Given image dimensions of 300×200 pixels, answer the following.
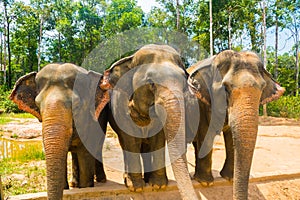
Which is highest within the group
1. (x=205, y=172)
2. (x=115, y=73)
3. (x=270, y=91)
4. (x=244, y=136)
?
(x=115, y=73)

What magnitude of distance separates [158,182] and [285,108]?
13695 mm

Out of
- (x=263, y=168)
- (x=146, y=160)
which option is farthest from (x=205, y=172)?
(x=263, y=168)

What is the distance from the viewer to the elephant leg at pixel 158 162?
12.5ft

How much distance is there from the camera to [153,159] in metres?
3.92

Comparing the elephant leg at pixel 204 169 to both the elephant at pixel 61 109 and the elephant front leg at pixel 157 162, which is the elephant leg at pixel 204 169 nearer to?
the elephant front leg at pixel 157 162

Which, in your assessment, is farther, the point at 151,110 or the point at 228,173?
the point at 228,173

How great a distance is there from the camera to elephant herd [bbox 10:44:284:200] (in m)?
2.82

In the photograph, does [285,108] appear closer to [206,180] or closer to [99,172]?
[206,180]

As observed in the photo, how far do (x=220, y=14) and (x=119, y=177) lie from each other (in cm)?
1853

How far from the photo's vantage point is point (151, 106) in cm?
328

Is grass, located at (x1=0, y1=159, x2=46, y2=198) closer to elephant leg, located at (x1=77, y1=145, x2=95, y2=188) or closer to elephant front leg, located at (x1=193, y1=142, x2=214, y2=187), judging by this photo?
elephant leg, located at (x1=77, y1=145, x2=95, y2=188)

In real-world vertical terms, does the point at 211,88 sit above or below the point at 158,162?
above

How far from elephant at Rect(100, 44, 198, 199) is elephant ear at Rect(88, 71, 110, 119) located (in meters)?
0.06

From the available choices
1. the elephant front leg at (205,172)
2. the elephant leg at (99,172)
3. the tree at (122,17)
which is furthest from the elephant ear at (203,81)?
the tree at (122,17)
